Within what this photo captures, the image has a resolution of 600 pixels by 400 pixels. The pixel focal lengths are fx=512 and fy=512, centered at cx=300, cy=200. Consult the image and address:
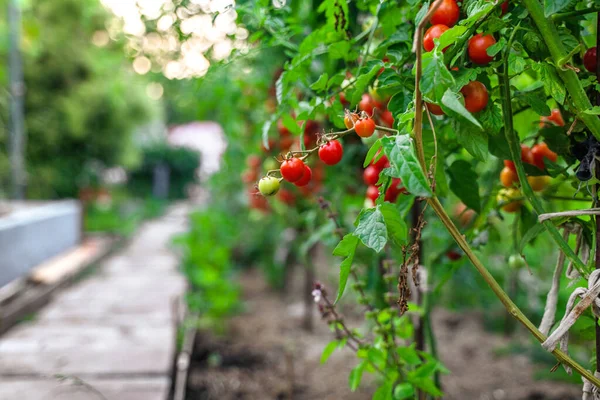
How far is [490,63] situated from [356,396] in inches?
79.2

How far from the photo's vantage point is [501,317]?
335cm

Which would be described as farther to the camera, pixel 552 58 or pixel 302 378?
pixel 302 378

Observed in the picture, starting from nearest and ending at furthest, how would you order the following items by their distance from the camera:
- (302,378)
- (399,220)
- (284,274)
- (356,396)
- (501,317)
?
(399,220) < (356,396) < (302,378) < (501,317) < (284,274)

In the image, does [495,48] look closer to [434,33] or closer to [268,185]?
[434,33]

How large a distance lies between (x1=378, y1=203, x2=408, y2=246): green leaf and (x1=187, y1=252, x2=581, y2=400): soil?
1316 millimetres

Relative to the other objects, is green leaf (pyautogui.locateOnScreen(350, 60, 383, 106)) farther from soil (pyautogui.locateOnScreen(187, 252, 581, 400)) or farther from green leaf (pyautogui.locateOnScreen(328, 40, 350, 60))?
soil (pyautogui.locateOnScreen(187, 252, 581, 400))

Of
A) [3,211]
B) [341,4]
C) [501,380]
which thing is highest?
[341,4]

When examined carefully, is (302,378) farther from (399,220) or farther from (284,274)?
(399,220)

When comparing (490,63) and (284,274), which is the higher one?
(490,63)

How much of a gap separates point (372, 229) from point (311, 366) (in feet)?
7.39

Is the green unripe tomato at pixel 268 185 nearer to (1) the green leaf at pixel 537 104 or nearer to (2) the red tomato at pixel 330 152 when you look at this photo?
(2) the red tomato at pixel 330 152

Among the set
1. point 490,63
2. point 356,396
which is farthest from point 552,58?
point 356,396

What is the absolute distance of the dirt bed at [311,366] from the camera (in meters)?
2.33

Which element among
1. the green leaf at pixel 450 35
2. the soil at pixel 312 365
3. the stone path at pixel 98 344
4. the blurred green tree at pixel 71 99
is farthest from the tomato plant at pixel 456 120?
the blurred green tree at pixel 71 99
